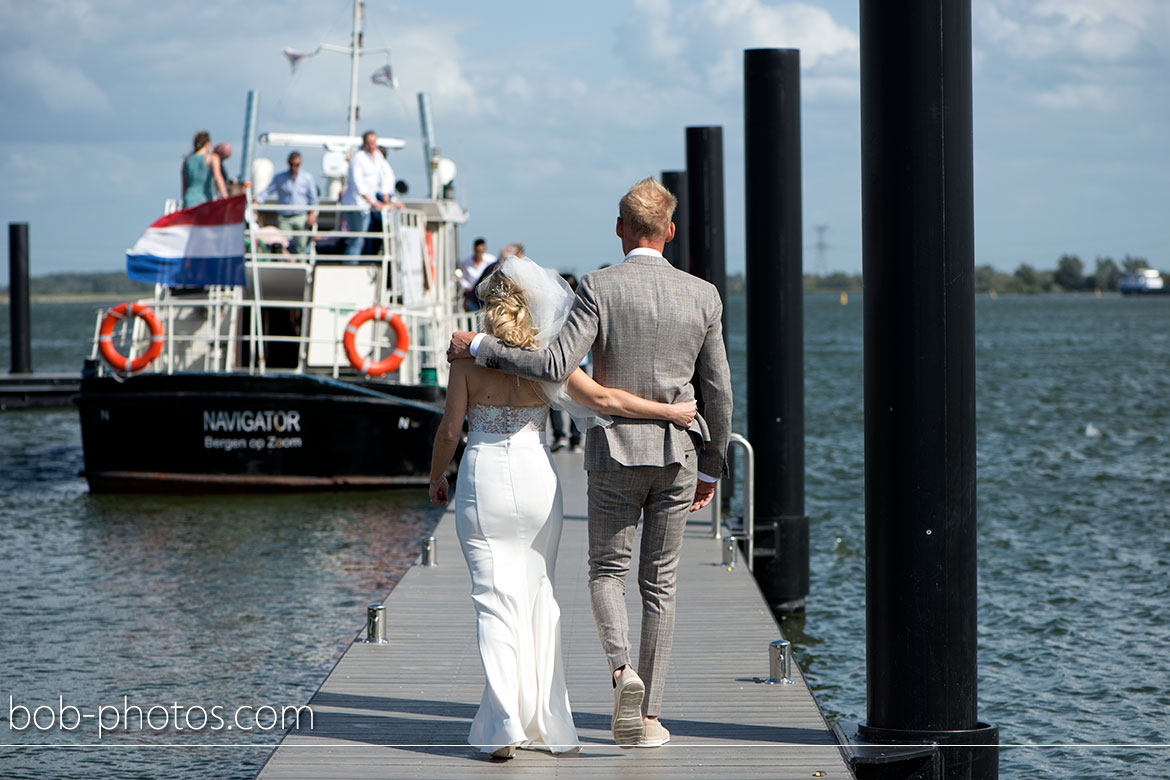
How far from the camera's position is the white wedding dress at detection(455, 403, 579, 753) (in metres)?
4.70

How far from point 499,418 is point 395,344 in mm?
11631

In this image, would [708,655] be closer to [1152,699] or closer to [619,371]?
[619,371]

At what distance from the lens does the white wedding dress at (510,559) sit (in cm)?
470

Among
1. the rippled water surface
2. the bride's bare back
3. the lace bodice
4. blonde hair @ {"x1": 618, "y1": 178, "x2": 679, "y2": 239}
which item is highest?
blonde hair @ {"x1": 618, "y1": 178, "x2": 679, "y2": 239}

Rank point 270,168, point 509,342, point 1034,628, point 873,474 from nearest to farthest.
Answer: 1. point 509,342
2. point 873,474
3. point 1034,628
4. point 270,168

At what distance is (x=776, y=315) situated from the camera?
32.0 feet

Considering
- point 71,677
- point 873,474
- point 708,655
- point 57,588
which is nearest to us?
point 873,474

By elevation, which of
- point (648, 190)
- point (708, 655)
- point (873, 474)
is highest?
point (648, 190)

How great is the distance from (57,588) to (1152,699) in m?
8.23

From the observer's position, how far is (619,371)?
4.62 meters

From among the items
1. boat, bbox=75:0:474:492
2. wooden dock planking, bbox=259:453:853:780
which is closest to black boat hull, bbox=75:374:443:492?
boat, bbox=75:0:474:492

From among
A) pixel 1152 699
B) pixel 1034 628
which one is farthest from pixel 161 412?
pixel 1152 699

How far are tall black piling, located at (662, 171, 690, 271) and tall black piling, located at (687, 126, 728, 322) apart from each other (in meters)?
2.36

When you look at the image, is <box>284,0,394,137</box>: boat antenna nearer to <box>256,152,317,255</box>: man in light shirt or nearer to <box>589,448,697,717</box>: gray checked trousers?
<box>256,152,317,255</box>: man in light shirt
